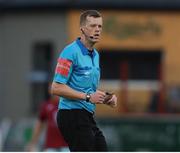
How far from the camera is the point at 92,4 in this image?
27.8 metres

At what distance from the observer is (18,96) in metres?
27.9

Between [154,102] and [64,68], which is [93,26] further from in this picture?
[154,102]

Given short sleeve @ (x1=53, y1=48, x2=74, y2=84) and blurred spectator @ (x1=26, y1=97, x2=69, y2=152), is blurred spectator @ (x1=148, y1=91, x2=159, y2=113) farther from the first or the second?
short sleeve @ (x1=53, y1=48, x2=74, y2=84)

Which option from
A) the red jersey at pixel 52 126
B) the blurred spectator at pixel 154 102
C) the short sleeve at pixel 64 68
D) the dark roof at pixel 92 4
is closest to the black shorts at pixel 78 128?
the short sleeve at pixel 64 68

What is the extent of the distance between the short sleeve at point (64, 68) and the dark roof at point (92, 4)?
19786 mm

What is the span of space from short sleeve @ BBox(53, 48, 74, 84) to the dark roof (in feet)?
64.9

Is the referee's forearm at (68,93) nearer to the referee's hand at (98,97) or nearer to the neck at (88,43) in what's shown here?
the referee's hand at (98,97)

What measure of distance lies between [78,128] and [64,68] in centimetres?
53

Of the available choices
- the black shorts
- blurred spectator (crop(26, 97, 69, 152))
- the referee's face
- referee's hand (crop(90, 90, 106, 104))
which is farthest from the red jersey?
Result: referee's hand (crop(90, 90, 106, 104))

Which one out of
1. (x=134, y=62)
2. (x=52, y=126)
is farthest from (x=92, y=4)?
(x=52, y=126)

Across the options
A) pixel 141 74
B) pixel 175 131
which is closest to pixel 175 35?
pixel 141 74

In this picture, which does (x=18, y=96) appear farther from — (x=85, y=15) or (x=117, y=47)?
(x=85, y=15)

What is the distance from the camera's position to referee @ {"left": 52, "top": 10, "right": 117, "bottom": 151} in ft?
25.3

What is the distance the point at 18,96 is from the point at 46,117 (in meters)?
15.7
